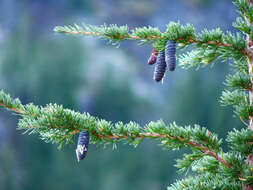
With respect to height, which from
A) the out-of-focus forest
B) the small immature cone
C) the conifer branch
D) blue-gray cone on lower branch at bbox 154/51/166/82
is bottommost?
the conifer branch

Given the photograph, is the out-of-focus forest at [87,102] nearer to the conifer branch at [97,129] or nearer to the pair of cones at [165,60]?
the conifer branch at [97,129]

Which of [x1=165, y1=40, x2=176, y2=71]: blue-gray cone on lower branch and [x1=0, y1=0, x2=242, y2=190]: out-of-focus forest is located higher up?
[x1=0, y1=0, x2=242, y2=190]: out-of-focus forest

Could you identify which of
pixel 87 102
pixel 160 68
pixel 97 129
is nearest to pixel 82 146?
pixel 97 129

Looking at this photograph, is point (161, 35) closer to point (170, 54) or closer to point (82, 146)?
point (170, 54)

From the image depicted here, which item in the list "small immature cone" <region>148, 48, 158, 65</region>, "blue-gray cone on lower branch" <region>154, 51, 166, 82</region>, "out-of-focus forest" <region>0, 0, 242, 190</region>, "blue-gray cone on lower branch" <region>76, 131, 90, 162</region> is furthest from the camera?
"out-of-focus forest" <region>0, 0, 242, 190</region>

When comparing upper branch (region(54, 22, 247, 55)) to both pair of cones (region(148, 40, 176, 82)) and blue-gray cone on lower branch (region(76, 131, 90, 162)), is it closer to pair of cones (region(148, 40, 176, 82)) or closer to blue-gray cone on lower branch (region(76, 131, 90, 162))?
pair of cones (region(148, 40, 176, 82))

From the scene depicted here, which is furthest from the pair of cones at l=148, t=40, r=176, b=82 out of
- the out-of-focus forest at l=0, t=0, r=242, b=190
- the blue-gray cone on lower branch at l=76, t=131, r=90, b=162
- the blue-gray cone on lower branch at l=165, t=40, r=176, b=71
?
the out-of-focus forest at l=0, t=0, r=242, b=190

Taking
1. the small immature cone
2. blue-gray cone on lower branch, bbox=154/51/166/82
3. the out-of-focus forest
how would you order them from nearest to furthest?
blue-gray cone on lower branch, bbox=154/51/166/82, the small immature cone, the out-of-focus forest
